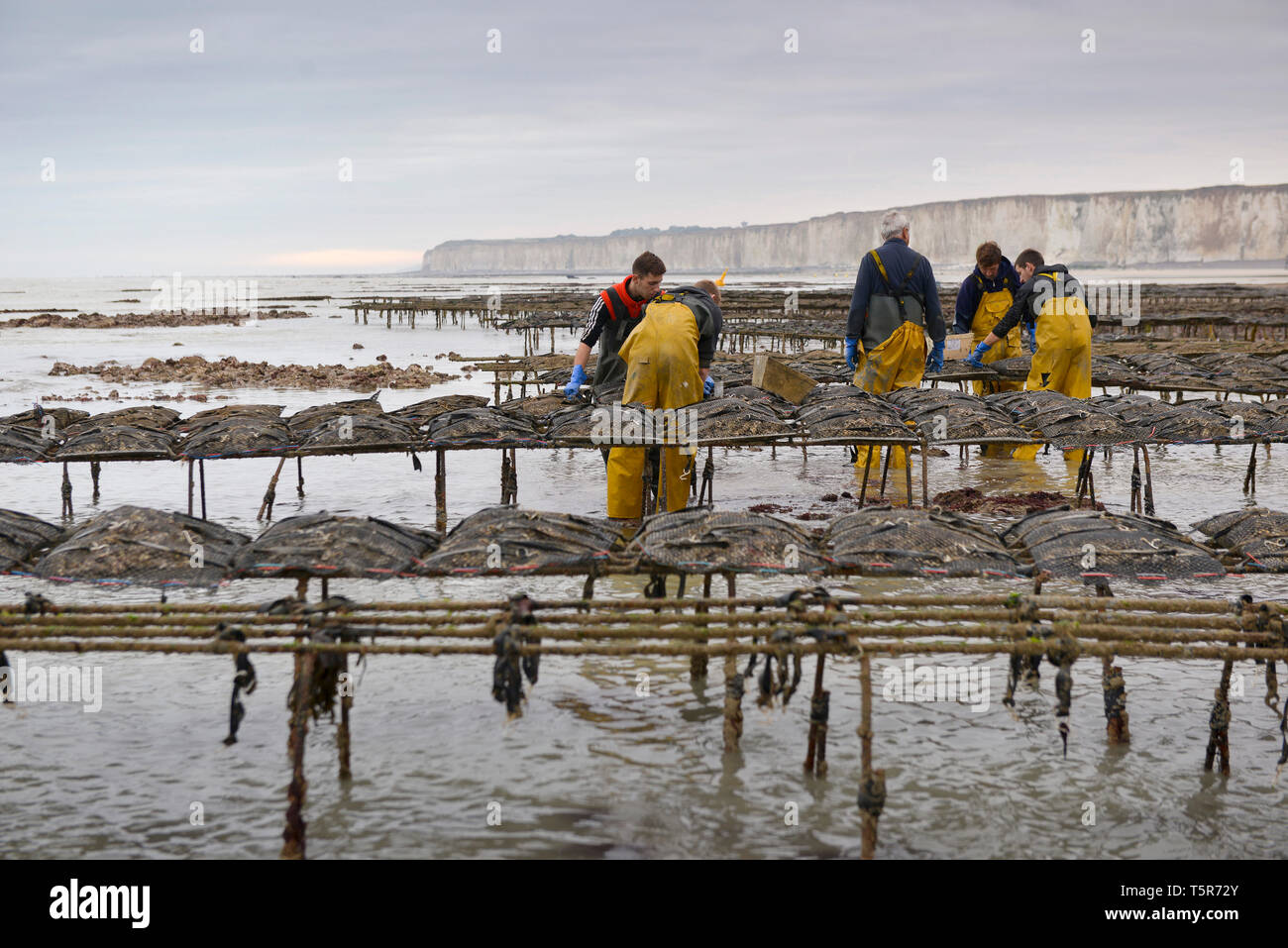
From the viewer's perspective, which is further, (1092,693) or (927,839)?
(1092,693)

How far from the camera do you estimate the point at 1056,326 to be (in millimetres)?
11539

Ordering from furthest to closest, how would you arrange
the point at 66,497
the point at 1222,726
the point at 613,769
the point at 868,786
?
the point at 66,497
the point at 613,769
the point at 1222,726
the point at 868,786

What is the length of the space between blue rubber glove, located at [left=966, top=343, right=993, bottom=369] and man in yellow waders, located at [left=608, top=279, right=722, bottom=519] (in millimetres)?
5335

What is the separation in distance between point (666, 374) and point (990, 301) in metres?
6.56

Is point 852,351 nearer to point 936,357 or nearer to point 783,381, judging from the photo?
point 936,357

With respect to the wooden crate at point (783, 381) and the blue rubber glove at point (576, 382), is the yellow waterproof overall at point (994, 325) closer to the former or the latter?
the wooden crate at point (783, 381)

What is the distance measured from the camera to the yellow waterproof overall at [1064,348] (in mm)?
11492

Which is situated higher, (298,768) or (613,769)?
(298,768)

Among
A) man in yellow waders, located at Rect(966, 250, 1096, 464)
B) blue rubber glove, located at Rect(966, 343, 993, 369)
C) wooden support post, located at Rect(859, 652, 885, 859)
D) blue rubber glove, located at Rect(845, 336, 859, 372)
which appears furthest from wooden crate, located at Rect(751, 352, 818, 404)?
wooden support post, located at Rect(859, 652, 885, 859)

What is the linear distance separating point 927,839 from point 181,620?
3.41 meters

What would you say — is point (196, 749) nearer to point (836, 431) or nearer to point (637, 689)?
point (637, 689)

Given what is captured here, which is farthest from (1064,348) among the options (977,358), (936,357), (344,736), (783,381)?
(344,736)
